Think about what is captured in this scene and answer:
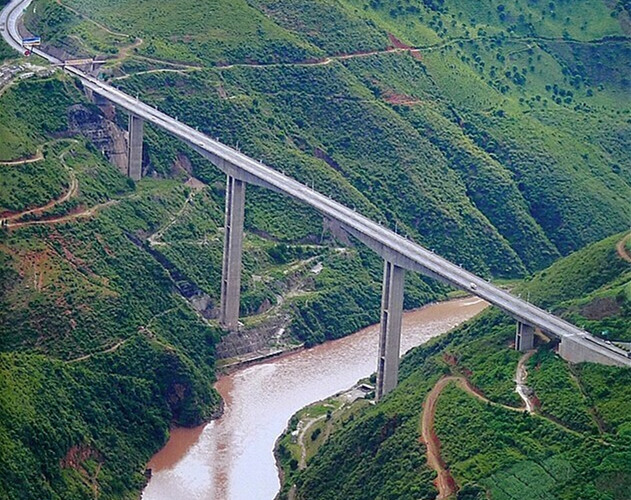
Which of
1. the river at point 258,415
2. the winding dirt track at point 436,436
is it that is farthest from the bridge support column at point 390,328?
the winding dirt track at point 436,436

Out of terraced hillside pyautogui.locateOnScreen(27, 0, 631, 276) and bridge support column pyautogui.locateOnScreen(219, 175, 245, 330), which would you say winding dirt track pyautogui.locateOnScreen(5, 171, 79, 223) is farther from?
terraced hillside pyautogui.locateOnScreen(27, 0, 631, 276)

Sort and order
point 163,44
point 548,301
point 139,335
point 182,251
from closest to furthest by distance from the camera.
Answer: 1. point 548,301
2. point 139,335
3. point 182,251
4. point 163,44

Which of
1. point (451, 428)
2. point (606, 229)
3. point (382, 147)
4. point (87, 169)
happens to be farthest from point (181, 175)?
point (451, 428)

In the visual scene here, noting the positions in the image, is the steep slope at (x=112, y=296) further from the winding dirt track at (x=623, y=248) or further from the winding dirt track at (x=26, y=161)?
the winding dirt track at (x=623, y=248)

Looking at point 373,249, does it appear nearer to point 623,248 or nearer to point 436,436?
point 623,248

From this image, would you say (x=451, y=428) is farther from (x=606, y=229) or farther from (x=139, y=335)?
(x=606, y=229)

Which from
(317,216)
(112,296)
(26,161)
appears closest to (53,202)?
(26,161)
